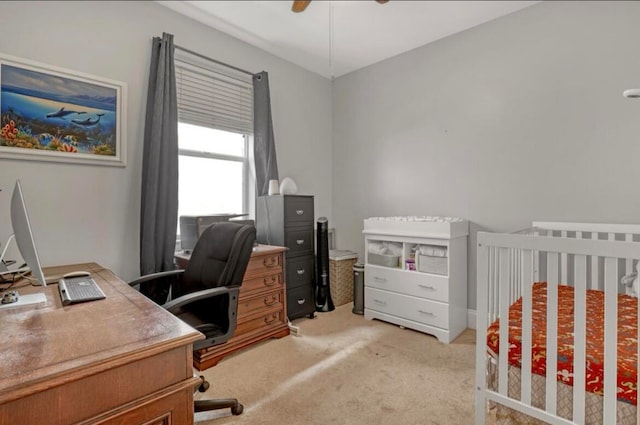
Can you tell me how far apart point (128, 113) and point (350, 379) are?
2.36m

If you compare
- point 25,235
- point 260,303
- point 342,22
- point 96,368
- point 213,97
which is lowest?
point 260,303

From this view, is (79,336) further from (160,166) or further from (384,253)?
(384,253)

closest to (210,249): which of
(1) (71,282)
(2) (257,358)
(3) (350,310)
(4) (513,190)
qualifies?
(1) (71,282)

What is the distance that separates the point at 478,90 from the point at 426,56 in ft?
2.11

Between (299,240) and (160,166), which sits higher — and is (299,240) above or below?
below

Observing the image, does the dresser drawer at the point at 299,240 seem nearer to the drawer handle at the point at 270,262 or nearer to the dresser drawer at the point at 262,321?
the drawer handle at the point at 270,262

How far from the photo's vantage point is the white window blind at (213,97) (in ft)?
8.66

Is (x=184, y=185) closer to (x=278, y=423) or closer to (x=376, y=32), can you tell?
(x=278, y=423)

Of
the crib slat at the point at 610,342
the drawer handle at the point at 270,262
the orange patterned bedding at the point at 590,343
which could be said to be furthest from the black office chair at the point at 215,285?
the crib slat at the point at 610,342

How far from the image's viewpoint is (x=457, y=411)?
65.6 inches

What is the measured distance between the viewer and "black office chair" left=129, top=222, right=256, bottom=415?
1.55 m

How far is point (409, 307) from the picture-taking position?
2742 millimetres

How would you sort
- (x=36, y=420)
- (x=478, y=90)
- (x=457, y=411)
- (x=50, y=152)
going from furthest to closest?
(x=478, y=90)
(x=50, y=152)
(x=457, y=411)
(x=36, y=420)

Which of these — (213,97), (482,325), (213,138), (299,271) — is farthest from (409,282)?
(213,97)
